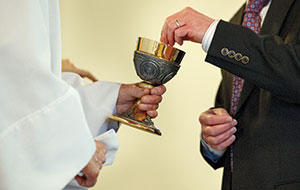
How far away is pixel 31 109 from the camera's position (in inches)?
26.9

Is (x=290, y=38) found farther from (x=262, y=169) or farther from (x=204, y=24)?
(x=262, y=169)

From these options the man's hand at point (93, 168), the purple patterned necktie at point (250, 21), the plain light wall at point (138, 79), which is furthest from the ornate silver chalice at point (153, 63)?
the plain light wall at point (138, 79)

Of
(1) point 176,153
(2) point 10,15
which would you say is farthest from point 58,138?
(1) point 176,153

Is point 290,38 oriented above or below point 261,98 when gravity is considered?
above

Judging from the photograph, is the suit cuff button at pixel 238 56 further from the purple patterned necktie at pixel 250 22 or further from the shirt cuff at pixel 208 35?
the purple patterned necktie at pixel 250 22

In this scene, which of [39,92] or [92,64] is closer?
[39,92]

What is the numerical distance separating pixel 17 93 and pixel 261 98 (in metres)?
→ 0.73

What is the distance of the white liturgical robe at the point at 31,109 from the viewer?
67 centimetres

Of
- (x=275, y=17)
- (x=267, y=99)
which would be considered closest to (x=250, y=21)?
(x=275, y=17)

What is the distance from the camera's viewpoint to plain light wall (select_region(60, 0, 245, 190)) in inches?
86.9

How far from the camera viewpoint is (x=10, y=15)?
2.23 feet

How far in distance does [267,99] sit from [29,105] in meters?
0.71

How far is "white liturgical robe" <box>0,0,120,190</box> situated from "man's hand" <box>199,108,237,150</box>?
0.57m

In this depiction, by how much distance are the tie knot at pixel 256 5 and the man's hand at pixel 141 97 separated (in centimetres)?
42
